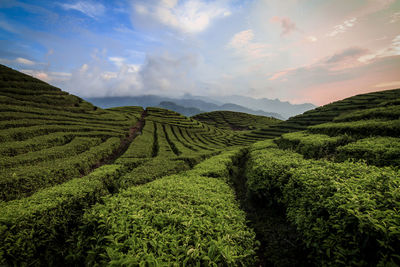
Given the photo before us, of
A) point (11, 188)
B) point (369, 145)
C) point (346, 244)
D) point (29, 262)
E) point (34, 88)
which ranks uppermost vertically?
point (34, 88)

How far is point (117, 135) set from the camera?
24.4m

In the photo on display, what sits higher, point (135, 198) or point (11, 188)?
point (135, 198)

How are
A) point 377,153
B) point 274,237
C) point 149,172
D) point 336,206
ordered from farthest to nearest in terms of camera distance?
1. point 149,172
2. point 377,153
3. point 274,237
4. point 336,206

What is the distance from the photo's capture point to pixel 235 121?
90.9 m

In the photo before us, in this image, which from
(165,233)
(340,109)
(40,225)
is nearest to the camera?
(165,233)

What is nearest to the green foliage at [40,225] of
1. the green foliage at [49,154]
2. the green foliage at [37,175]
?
the green foliage at [37,175]

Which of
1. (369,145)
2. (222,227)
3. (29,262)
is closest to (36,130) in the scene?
(29,262)

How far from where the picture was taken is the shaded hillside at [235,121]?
82.2m

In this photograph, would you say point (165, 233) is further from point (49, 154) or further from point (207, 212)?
point (49, 154)

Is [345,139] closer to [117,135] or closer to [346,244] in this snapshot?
[346,244]

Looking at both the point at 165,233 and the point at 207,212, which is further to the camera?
the point at 207,212

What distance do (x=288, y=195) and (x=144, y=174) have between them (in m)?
9.19

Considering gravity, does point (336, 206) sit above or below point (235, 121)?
below

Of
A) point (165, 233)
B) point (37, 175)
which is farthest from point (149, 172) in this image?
point (165, 233)
